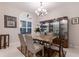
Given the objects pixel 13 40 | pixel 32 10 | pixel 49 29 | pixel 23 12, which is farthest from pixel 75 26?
pixel 13 40

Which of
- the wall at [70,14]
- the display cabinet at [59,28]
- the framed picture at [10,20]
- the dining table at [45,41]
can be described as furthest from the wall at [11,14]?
the wall at [70,14]

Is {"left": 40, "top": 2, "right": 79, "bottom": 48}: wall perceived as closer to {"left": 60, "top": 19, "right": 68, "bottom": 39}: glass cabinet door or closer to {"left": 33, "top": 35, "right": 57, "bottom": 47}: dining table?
{"left": 60, "top": 19, "right": 68, "bottom": 39}: glass cabinet door

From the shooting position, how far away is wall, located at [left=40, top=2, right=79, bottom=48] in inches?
152

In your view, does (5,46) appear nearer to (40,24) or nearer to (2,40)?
(2,40)

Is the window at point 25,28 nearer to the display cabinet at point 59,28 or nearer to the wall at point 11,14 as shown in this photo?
the wall at point 11,14

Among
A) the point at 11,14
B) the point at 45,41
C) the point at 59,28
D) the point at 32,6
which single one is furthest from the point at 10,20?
the point at 59,28

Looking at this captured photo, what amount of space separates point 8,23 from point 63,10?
2.30 meters

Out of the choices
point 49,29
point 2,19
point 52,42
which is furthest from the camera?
point 49,29

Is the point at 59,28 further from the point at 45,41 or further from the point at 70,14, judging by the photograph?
the point at 45,41

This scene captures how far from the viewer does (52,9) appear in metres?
4.03

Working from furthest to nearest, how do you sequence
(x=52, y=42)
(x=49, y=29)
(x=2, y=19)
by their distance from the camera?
1. (x=49, y=29)
2. (x=2, y=19)
3. (x=52, y=42)

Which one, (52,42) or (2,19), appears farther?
(2,19)

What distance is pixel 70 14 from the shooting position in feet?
13.8

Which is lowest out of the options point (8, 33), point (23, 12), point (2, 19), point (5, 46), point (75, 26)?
point (5, 46)
